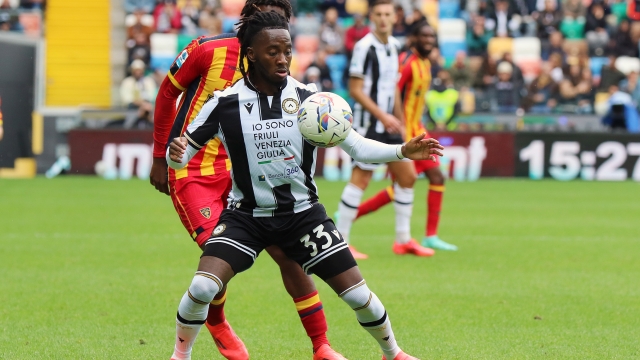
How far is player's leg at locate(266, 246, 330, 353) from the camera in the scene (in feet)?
16.9

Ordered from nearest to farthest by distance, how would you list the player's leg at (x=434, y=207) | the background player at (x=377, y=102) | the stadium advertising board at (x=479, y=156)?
the background player at (x=377, y=102), the player's leg at (x=434, y=207), the stadium advertising board at (x=479, y=156)

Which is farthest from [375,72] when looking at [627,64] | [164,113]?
[627,64]

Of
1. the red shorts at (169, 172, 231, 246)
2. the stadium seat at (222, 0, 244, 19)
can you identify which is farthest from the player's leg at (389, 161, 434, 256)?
the stadium seat at (222, 0, 244, 19)

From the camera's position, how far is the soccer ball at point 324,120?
4.49m

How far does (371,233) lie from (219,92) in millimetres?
6756

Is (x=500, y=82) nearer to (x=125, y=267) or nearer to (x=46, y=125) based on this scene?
(x=46, y=125)

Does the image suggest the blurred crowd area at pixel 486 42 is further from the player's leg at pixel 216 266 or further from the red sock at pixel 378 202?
the player's leg at pixel 216 266

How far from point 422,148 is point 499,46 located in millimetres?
20577

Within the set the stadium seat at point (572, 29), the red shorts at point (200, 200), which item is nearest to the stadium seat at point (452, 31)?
the stadium seat at point (572, 29)

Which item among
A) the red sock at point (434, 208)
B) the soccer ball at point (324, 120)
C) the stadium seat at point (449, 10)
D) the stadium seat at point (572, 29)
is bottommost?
the red sock at point (434, 208)

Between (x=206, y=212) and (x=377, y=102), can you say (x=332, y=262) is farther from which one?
(x=377, y=102)

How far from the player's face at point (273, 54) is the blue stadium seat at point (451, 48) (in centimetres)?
2068

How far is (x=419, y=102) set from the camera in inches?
385

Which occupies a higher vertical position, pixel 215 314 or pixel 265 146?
pixel 265 146
